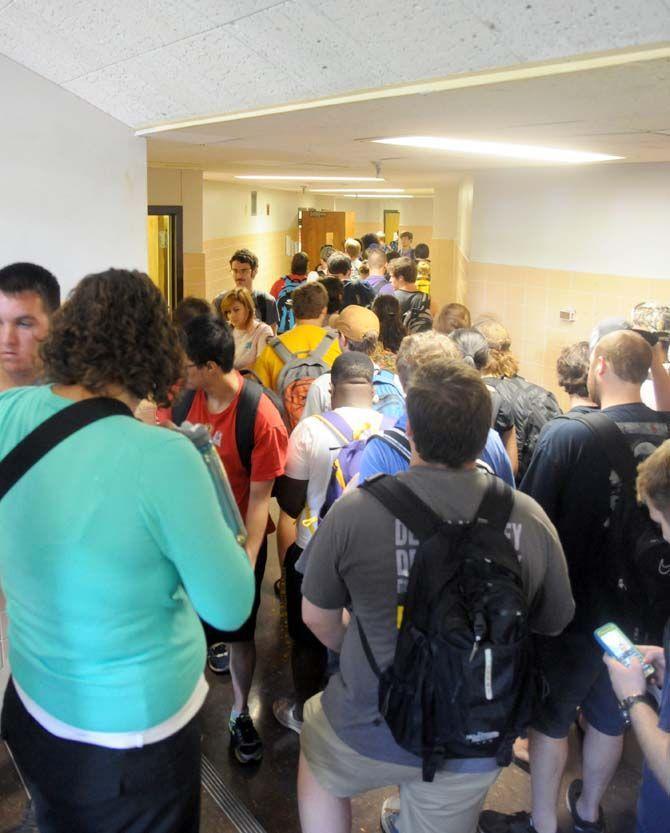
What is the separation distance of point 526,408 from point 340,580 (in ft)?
6.05

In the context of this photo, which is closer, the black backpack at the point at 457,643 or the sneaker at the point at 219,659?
the black backpack at the point at 457,643

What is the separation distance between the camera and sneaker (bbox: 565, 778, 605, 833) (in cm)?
230

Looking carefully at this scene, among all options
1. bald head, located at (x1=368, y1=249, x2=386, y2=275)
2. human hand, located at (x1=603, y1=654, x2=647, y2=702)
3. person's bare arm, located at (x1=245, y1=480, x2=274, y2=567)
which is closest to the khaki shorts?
human hand, located at (x1=603, y1=654, x2=647, y2=702)

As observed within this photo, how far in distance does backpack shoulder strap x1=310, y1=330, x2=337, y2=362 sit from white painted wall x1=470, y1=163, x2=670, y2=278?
98.0 inches

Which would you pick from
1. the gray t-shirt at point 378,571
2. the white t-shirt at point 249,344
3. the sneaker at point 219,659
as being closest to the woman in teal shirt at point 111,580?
the gray t-shirt at point 378,571

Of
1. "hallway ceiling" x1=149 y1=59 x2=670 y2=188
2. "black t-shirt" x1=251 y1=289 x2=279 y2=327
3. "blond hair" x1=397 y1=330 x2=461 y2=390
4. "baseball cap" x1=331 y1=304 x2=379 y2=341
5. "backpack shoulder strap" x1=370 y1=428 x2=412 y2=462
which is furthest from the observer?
"black t-shirt" x1=251 y1=289 x2=279 y2=327

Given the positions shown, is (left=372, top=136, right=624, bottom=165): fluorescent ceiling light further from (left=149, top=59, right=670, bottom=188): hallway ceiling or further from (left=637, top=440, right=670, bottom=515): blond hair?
(left=637, top=440, right=670, bottom=515): blond hair

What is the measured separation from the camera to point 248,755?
2.57 m

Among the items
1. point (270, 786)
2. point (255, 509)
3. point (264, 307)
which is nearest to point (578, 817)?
point (270, 786)

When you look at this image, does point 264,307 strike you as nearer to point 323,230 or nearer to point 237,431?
point 237,431

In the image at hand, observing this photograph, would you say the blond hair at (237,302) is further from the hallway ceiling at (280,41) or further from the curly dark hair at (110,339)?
the curly dark hair at (110,339)

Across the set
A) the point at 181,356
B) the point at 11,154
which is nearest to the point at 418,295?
the point at 11,154

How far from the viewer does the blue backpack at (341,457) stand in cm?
242

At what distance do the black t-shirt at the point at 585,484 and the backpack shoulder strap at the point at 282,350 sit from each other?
1838 millimetres
